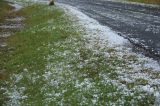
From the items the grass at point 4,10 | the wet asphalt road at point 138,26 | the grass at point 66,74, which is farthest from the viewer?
the grass at point 4,10

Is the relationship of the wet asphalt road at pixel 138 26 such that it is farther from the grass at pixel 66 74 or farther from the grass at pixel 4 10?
the grass at pixel 4 10

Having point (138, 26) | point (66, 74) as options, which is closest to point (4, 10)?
point (138, 26)

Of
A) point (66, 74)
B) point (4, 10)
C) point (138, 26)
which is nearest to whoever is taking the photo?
point (66, 74)

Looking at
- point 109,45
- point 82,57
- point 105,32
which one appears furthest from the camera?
point 105,32

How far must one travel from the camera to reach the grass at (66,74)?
16.5 meters

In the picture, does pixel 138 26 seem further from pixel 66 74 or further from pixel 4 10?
pixel 4 10

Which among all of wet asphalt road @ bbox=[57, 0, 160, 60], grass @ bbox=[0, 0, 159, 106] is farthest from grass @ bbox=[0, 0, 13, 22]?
grass @ bbox=[0, 0, 159, 106]

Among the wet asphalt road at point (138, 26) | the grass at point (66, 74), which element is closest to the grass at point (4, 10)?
the wet asphalt road at point (138, 26)

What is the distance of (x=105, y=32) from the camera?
30766 mm

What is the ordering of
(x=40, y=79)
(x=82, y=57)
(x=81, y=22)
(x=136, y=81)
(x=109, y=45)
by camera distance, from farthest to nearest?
(x=81, y=22) → (x=109, y=45) → (x=82, y=57) → (x=40, y=79) → (x=136, y=81)

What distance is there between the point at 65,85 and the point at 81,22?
18583mm

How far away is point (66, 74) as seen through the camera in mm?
20250

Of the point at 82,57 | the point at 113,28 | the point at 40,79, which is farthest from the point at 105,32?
the point at 40,79

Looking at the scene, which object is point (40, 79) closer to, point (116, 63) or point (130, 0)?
point (116, 63)
